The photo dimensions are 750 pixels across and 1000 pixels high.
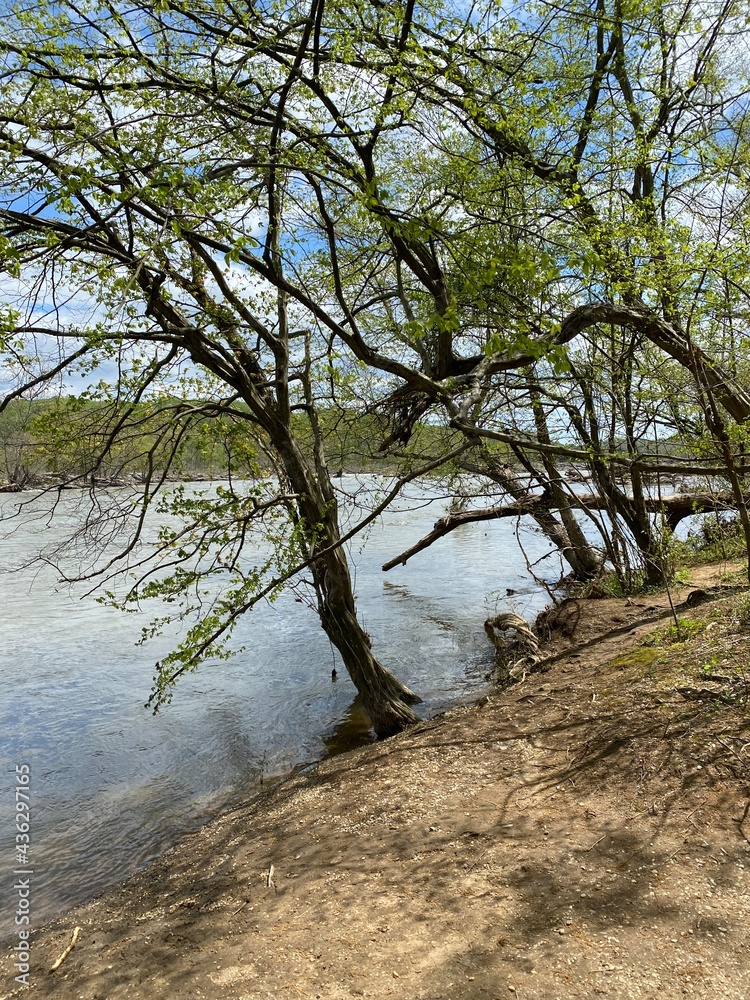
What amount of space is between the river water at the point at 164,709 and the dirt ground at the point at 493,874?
1.08 metres

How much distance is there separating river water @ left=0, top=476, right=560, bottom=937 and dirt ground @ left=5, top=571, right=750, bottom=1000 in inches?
42.5

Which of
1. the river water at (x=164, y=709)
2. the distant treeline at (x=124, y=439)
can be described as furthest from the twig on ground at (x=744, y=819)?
the distant treeline at (x=124, y=439)

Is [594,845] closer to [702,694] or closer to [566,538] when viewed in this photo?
[702,694]

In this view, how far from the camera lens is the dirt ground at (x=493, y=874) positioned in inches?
112

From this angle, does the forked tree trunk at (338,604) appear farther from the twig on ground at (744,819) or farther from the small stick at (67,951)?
the twig on ground at (744,819)

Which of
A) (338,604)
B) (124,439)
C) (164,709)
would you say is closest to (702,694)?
(338,604)

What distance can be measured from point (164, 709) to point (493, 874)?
7008 millimetres

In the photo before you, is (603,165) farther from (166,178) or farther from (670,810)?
(670,810)

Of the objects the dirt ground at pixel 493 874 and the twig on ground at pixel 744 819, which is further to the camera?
the twig on ground at pixel 744 819

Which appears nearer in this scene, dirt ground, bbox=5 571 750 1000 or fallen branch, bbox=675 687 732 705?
dirt ground, bbox=5 571 750 1000

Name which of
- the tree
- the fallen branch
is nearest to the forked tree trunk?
the tree

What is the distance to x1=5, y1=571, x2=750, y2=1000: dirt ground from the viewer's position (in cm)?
284

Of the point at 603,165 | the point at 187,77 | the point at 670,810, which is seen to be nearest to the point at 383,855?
the point at 670,810

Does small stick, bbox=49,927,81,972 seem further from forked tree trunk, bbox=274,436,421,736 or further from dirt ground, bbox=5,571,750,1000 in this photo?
forked tree trunk, bbox=274,436,421,736
